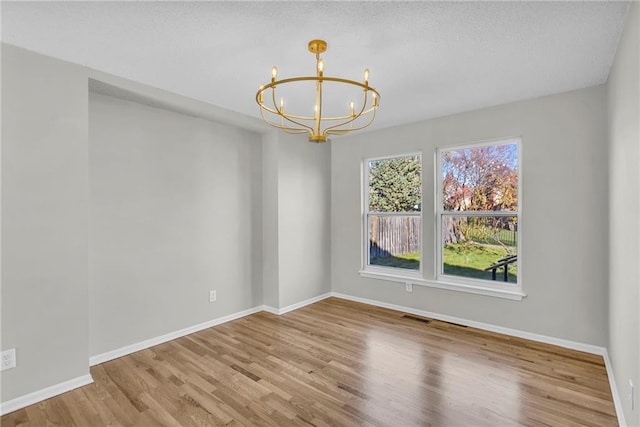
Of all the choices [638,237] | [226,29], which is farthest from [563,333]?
[226,29]

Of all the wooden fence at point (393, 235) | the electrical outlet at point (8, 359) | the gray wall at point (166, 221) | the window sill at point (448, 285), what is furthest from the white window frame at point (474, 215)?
the electrical outlet at point (8, 359)

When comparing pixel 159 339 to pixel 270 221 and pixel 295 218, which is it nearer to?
pixel 270 221

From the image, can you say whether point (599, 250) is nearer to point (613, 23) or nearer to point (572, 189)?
point (572, 189)

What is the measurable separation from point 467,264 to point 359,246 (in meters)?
1.51

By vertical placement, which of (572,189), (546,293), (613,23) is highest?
(613,23)

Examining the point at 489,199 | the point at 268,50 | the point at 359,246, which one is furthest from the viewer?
the point at 359,246

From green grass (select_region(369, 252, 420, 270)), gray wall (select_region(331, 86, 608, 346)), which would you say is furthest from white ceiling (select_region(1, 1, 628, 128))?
green grass (select_region(369, 252, 420, 270))

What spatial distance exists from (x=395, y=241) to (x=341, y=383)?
2419 mm

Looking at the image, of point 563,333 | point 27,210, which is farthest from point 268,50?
point 563,333

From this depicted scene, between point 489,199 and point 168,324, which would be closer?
point 168,324

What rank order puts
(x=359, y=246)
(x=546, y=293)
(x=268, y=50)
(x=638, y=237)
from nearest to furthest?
(x=638, y=237) → (x=268, y=50) → (x=546, y=293) → (x=359, y=246)

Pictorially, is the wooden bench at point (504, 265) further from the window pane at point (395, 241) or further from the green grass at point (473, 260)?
the window pane at point (395, 241)

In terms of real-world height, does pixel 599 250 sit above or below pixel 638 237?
below

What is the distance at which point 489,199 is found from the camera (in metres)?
3.77
